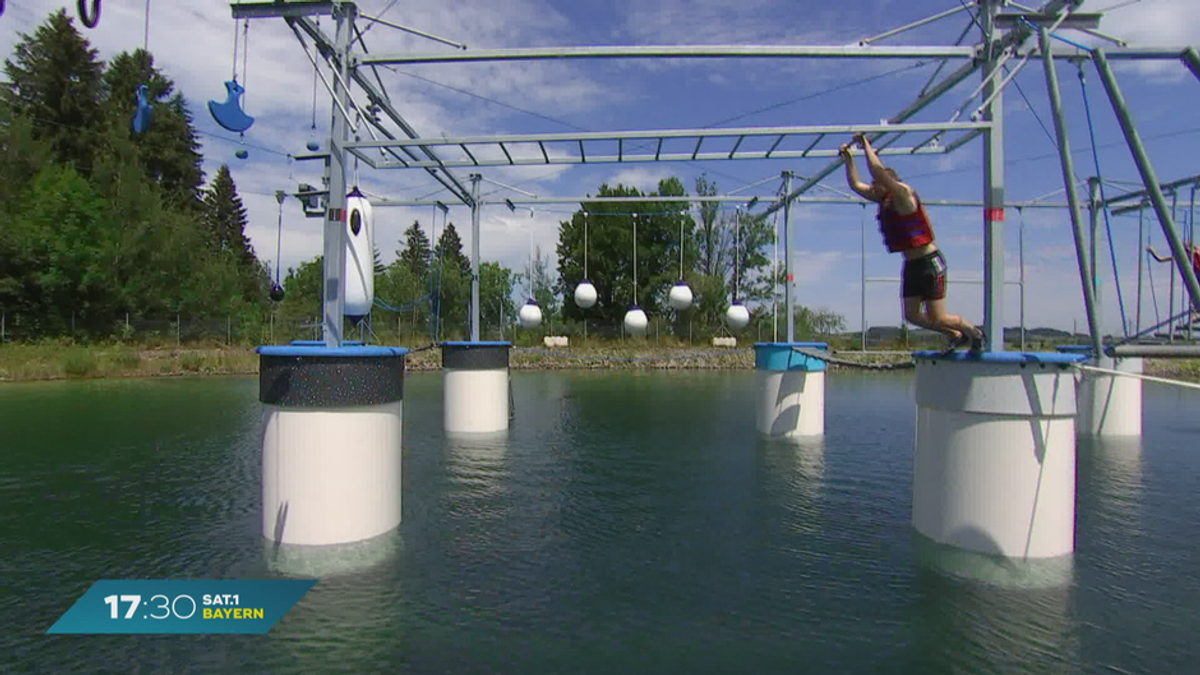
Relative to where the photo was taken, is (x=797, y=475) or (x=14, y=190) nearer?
(x=797, y=475)

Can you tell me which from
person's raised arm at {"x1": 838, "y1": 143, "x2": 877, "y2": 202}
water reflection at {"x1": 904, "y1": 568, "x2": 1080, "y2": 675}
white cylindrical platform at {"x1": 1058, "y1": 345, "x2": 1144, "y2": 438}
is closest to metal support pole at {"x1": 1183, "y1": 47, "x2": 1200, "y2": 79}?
person's raised arm at {"x1": 838, "y1": 143, "x2": 877, "y2": 202}

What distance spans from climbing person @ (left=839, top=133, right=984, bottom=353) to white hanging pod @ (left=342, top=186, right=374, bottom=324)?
5125 millimetres

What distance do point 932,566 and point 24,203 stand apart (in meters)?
43.4

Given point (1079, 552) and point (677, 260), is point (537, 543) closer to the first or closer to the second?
point (1079, 552)

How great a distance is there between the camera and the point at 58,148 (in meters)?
42.2

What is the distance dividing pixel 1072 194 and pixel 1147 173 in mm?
552

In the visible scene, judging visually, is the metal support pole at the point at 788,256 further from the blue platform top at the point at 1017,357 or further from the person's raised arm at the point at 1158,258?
the blue platform top at the point at 1017,357

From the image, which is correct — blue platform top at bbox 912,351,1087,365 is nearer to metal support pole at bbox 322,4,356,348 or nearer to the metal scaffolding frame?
the metal scaffolding frame

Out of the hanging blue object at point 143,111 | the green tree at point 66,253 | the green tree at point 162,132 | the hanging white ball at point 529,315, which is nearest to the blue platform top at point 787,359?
the hanging white ball at point 529,315

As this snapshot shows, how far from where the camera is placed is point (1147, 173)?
5.79 metres

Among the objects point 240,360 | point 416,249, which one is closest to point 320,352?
point 240,360

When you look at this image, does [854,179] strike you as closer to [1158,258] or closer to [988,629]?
[988,629]

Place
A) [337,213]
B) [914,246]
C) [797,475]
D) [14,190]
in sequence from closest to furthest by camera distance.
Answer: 1. [914,246]
2. [337,213]
3. [797,475]
4. [14,190]

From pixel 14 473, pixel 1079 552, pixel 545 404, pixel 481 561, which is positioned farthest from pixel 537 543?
pixel 545 404
